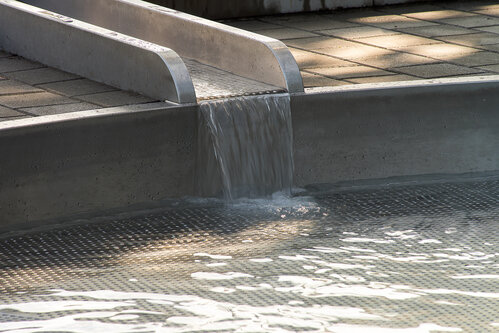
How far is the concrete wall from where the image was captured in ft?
26.1

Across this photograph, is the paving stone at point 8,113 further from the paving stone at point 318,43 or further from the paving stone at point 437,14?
the paving stone at point 437,14

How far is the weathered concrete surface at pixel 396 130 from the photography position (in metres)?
5.43

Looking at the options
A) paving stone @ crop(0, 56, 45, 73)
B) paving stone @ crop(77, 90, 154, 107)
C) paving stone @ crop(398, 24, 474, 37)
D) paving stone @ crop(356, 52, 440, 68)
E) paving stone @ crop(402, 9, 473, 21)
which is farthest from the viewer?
paving stone @ crop(402, 9, 473, 21)

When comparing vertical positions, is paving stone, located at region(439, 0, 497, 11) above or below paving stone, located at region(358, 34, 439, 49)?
above

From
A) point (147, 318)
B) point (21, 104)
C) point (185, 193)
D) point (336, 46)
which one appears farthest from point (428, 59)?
point (147, 318)

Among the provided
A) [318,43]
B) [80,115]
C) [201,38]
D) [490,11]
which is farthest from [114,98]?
[490,11]

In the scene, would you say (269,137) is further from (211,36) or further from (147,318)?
(147,318)

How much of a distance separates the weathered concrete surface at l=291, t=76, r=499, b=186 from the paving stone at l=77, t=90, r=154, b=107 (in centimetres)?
86

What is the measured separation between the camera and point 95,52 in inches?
226

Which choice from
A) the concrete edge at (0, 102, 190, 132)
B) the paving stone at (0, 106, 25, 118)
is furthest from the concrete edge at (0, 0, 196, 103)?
the paving stone at (0, 106, 25, 118)

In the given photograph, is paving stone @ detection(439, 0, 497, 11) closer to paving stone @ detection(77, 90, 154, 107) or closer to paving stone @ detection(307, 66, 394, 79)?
paving stone @ detection(307, 66, 394, 79)

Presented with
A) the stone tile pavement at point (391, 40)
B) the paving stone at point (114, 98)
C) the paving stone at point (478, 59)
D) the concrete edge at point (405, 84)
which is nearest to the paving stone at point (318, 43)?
the stone tile pavement at point (391, 40)

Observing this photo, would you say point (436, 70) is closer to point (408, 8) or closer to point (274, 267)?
point (274, 267)

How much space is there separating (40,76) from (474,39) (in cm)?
306
